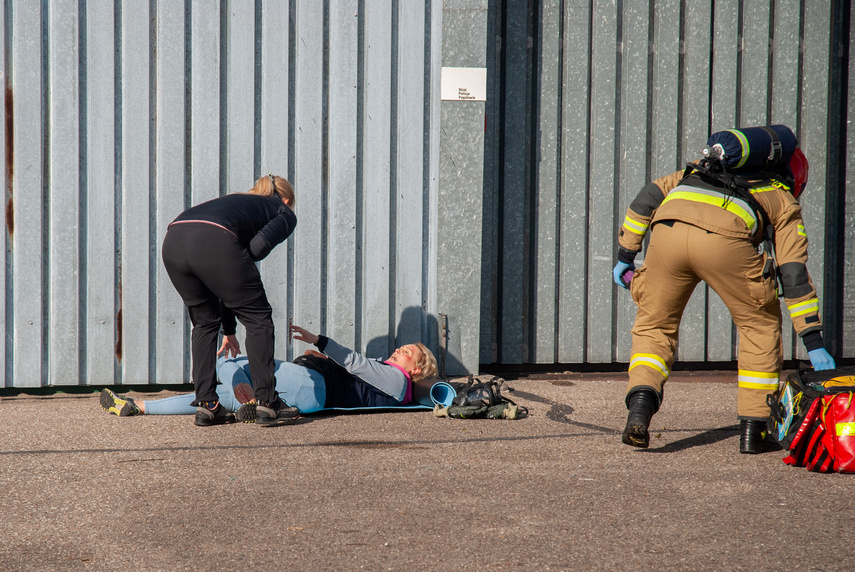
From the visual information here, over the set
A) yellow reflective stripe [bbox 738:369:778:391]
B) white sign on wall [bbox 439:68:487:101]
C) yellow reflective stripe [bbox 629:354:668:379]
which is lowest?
yellow reflective stripe [bbox 738:369:778:391]

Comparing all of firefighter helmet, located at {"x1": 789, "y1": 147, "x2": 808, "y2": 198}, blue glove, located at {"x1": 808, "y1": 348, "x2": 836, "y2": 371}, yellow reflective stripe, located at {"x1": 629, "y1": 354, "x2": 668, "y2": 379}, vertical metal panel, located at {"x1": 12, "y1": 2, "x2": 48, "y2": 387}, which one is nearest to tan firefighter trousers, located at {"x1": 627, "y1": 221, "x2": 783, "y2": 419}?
yellow reflective stripe, located at {"x1": 629, "y1": 354, "x2": 668, "y2": 379}

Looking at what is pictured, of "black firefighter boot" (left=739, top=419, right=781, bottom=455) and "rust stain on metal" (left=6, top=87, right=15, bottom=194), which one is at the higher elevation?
"rust stain on metal" (left=6, top=87, right=15, bottom=194)

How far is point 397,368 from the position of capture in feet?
16.6

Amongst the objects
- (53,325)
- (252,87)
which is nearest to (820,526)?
(252,87)

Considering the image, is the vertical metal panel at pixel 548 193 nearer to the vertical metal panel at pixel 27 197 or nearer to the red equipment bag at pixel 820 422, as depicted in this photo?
the red equipment bag at pixel 820 422

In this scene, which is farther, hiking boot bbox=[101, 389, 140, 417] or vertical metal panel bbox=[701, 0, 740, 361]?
vertical metal panel bbox=[701, 0, 740, 361]

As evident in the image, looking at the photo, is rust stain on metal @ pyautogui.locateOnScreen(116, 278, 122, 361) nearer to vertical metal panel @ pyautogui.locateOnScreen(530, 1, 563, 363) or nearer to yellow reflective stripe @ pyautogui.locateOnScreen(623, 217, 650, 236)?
vertical metal panel @ pyautogui.locateOnScreen(530, 1, 563, 363)

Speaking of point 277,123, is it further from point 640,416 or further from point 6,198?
point 640,416

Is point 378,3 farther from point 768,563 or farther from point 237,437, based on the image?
point 768,563

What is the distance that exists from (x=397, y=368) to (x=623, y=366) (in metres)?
2.29

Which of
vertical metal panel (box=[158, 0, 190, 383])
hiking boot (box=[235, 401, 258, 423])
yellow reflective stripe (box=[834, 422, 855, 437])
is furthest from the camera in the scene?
vertical metal panel (box=[158, 0, 190, 383])

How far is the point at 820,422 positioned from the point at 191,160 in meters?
4.37

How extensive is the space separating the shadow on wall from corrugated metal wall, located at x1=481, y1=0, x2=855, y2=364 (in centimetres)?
41

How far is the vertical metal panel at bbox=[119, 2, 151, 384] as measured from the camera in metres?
5.41
